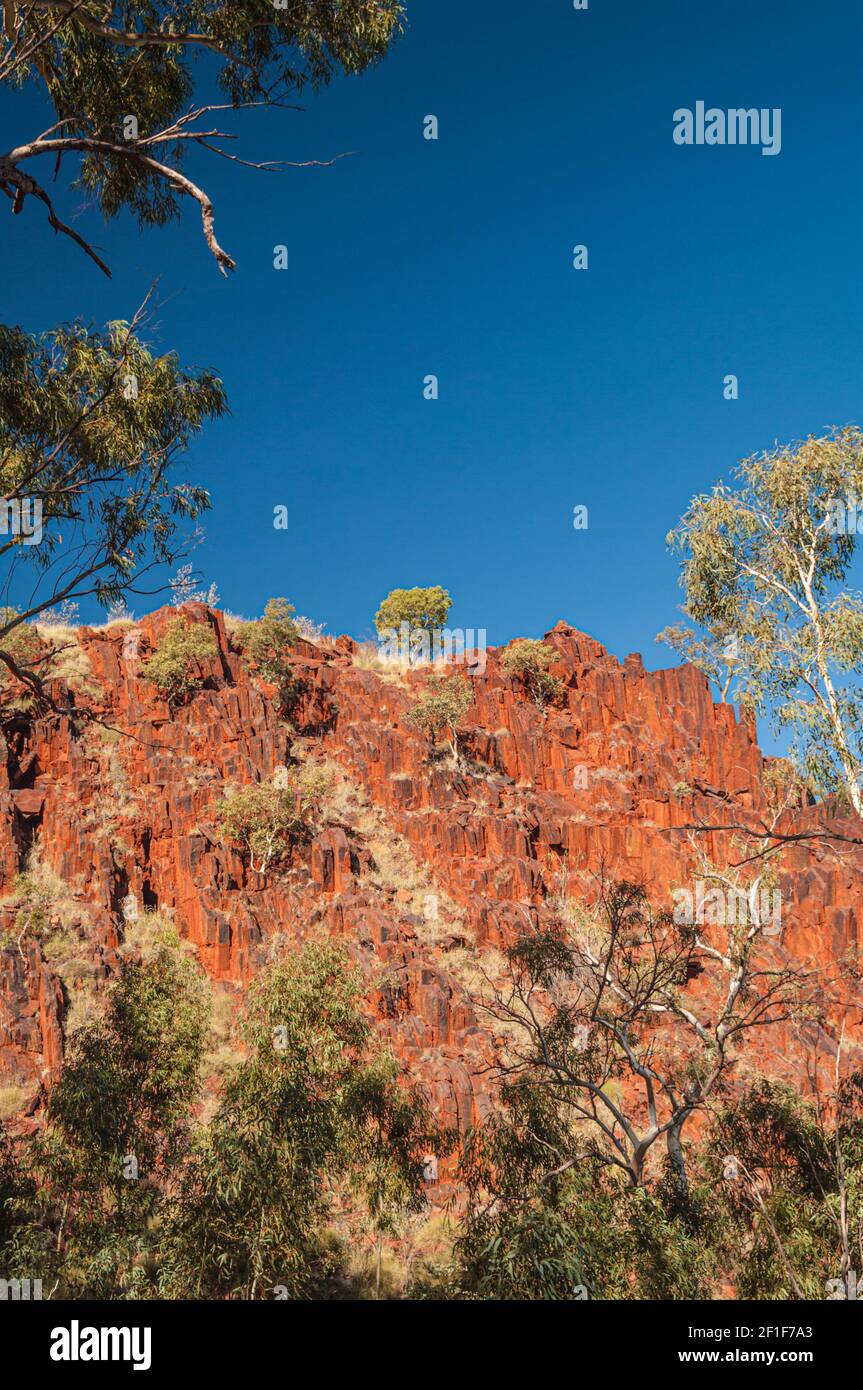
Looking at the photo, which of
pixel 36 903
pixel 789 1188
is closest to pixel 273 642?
pixel 36 903

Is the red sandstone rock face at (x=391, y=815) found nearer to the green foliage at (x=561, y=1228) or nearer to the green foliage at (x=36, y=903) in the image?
the green foliage at (x=36, y=903)

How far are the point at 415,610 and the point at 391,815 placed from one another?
23771 millimetres

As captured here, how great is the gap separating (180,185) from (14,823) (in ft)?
68.1

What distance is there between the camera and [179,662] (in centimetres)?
3181

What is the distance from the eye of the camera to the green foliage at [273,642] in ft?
117

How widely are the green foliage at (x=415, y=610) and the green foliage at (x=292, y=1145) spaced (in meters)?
38.3

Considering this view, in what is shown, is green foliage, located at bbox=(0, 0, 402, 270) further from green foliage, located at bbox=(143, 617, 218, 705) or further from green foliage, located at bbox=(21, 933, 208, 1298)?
green foliage, located at bbox=(143, 617, 218, 705)

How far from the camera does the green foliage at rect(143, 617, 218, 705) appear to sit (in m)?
31.8

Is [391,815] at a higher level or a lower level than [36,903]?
higher

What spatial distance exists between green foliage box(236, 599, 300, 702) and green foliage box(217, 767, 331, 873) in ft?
27.5

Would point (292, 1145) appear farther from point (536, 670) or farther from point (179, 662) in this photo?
point (536, 670)

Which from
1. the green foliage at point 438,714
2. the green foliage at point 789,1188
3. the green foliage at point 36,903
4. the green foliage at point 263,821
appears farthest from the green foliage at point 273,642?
the green foliage at point 789,1188

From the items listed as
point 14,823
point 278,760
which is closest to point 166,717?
point 278,760
